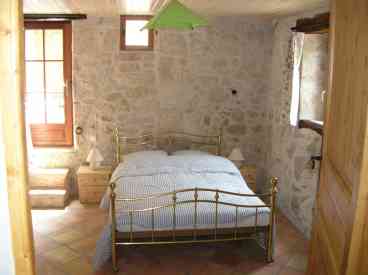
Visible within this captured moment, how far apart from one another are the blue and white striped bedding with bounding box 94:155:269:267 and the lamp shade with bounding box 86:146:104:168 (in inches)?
26.7

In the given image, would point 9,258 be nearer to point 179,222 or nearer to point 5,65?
point 5,65

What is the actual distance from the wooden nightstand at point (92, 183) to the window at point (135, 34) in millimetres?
1700

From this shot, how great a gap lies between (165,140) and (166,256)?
79.6 inches

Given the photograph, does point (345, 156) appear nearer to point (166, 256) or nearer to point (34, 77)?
point (166, 256)

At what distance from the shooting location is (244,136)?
546cm

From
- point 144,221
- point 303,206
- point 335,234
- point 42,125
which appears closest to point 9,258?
point 335,234

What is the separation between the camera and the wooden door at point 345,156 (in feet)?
3.65

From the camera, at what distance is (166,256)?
361 centimetres

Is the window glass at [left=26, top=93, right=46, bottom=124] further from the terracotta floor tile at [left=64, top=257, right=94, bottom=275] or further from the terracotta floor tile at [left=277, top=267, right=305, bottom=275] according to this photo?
the terracotta floor tile at [left=277, top=267, right=305, bottom=275]

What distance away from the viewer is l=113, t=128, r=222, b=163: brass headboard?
5234mm

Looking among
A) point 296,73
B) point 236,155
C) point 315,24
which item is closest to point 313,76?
point 296,73

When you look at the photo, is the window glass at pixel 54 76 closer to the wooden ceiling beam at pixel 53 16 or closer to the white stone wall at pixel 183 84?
the white stone wall at pixel 183 84

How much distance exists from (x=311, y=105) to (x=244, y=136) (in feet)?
4.64

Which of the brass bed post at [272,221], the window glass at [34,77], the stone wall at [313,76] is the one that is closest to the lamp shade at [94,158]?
the window glass at [34,77]
